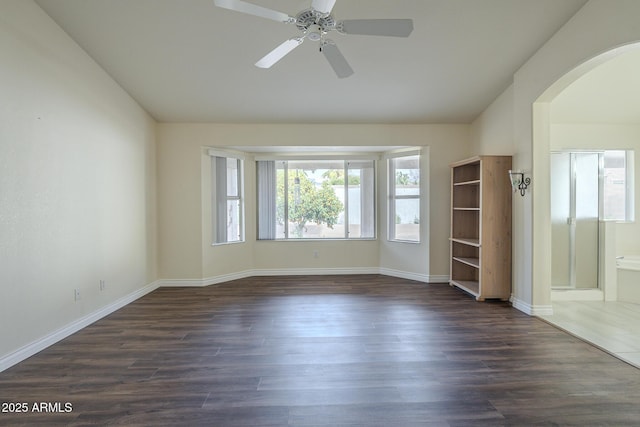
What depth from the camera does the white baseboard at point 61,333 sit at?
261cm

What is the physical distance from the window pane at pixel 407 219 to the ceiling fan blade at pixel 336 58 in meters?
3.29

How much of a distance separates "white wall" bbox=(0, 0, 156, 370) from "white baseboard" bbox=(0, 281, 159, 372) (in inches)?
0.8

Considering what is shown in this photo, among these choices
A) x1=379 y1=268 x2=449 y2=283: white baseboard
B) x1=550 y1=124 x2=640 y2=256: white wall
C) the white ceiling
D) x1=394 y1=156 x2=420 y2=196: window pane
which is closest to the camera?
the white ceiling

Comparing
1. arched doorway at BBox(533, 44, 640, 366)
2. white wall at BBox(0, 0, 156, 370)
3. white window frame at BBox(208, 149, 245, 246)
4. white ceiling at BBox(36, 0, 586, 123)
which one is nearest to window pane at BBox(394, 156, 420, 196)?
white ceiling at BBox(36, 0, 586, 123)

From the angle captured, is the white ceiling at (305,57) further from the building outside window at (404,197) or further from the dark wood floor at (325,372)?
the dark wood floor at (325,372)

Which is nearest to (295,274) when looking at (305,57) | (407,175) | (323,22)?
(407,175)

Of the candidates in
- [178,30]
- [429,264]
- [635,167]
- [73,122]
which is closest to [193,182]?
[73,122]

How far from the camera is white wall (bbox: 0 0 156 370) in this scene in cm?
264

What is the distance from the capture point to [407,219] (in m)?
5.69

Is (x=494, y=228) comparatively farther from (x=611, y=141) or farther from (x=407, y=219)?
(x=611, y=141)

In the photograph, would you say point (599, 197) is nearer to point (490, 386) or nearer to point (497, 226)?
point (497, 226)

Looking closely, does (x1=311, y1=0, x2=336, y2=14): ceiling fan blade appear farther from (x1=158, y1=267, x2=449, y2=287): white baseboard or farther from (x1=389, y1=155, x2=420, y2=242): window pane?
(x1=158, y1=267, x2=449, y2=287): white baseboard

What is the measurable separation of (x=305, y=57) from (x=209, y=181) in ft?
8.60

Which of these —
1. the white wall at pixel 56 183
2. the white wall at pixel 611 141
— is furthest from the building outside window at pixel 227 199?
the white wall at pixel 611 141
